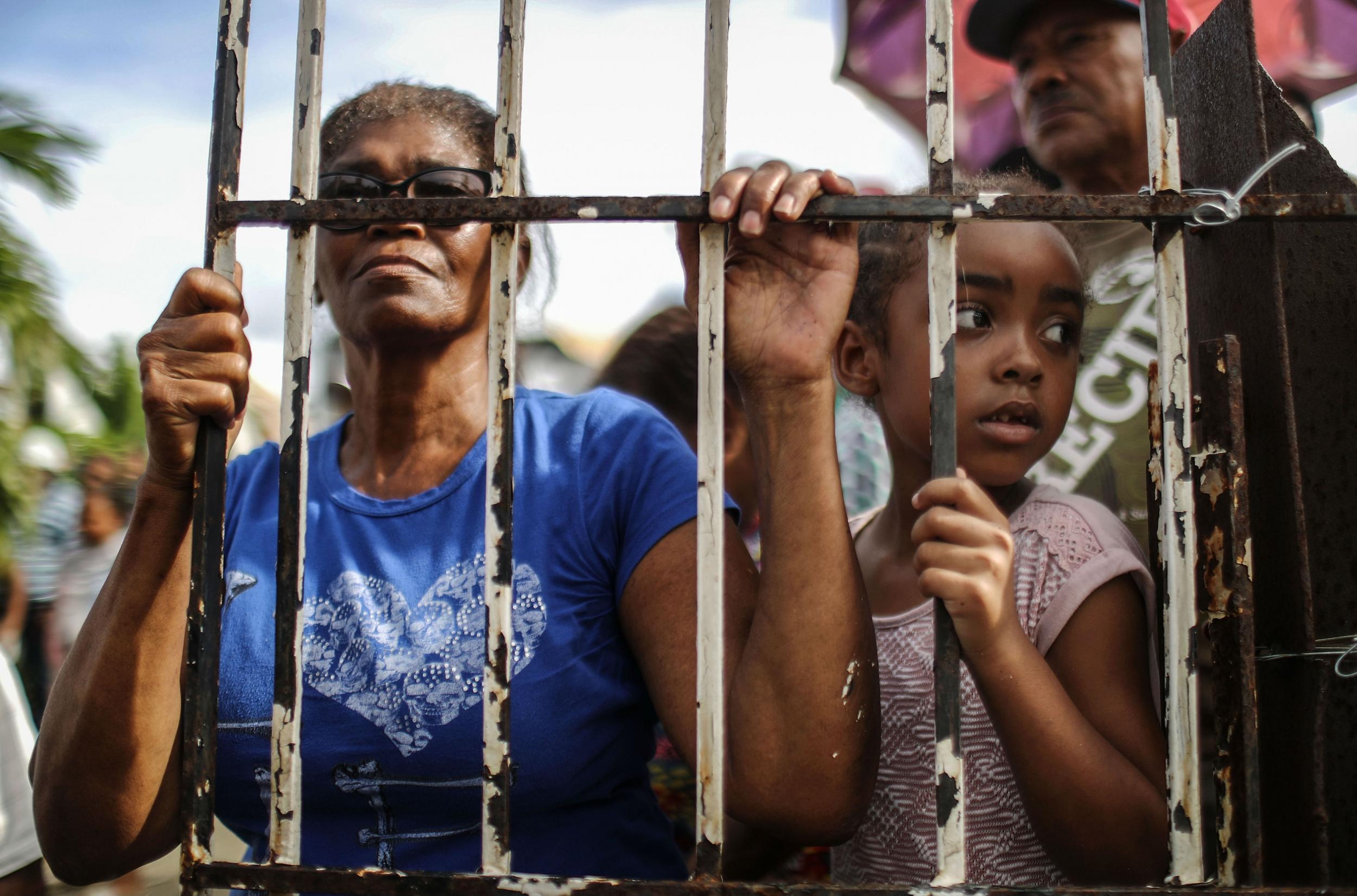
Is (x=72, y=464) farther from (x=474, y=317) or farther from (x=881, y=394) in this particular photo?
(x=881, y=394)

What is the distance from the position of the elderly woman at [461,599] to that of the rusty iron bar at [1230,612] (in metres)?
0.35

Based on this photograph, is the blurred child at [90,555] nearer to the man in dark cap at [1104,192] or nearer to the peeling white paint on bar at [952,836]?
the man in dark cap at [1104,192]

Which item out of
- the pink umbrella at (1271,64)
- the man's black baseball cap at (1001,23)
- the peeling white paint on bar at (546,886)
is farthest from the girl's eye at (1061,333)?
the pink umbrella at (1271,64)

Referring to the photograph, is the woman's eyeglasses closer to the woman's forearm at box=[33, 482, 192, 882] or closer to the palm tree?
the woman's forearm at box=[33, 482, 192, 882]

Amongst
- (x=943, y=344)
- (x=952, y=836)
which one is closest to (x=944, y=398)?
(x=943, y=344)

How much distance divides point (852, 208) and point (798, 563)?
379 mm

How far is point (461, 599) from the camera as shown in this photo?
133 cm

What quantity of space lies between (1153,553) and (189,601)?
1.08m

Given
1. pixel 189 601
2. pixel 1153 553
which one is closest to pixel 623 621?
pixel 189 601

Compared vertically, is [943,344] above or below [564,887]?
above

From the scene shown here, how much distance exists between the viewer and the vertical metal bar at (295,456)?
3.43ft

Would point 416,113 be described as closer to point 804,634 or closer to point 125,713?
point 125,713

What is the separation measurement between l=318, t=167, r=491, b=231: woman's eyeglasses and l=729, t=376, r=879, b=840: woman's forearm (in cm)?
72

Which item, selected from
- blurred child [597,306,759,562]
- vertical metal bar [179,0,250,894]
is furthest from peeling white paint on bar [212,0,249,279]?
blurred child [597,306,759,562]
